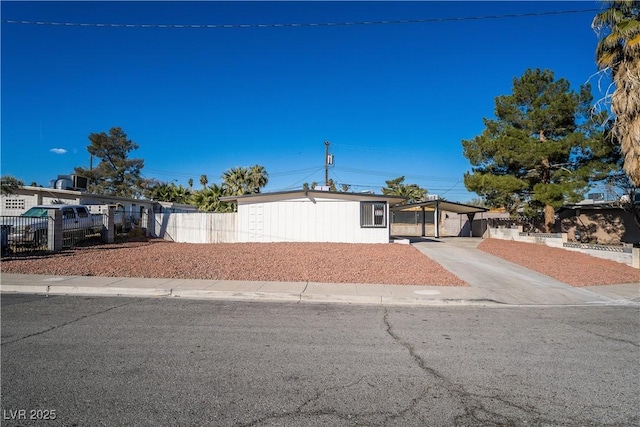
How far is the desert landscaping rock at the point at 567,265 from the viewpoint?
12148mm

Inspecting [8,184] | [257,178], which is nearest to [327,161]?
[257,178]

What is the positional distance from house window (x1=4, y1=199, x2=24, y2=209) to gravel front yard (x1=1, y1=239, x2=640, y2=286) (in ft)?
45.3

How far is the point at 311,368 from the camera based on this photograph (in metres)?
4.53

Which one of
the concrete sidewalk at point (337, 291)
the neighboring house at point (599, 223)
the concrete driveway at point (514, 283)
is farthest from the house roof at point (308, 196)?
the neighboring house at point (599, 223)

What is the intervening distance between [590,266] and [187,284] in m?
14.1

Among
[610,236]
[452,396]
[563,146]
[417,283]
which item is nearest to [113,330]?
[452,396]

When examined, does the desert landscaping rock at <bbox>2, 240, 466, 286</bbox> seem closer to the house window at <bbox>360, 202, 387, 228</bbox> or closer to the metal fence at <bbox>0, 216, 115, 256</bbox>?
the metal fence at <bbox>0, 216, 115, 256</bbox>

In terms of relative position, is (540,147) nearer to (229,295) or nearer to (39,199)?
(229,295)

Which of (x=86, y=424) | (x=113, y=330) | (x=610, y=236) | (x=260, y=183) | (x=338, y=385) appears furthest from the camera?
(x=260, y=183)

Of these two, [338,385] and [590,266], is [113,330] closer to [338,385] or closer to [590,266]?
[338,385]

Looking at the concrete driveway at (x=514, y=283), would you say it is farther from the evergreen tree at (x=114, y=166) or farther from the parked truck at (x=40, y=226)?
the evergreen tree at (x=114, y=166)

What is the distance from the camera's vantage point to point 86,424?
319 centimetres

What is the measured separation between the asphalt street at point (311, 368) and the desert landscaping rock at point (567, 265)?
521 cm

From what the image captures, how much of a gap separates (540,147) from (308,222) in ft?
40.2
